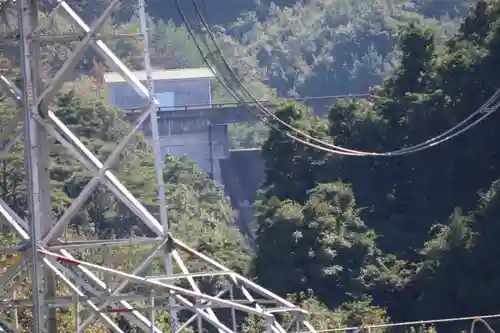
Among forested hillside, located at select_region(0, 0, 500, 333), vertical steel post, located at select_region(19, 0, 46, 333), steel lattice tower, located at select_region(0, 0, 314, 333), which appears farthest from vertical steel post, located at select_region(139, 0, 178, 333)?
forested hillside, located at select_region(0, 0, 500, 333)

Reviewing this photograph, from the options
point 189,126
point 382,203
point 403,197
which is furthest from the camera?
point 189,126

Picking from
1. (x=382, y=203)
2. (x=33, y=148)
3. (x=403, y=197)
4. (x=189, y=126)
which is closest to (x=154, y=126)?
(x=33, y=148)

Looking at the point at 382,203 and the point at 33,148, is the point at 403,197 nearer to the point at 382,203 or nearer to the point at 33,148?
the point at 382,203

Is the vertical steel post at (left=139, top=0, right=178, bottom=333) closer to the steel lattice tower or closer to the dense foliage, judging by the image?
the steel lattice tower

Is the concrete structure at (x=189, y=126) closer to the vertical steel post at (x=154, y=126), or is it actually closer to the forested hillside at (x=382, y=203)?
the forested hillside at (x=382, y=203)

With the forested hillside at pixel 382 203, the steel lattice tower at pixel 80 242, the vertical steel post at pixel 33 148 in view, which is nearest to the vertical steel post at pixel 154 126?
the steel lattice tower at pixel 80 242

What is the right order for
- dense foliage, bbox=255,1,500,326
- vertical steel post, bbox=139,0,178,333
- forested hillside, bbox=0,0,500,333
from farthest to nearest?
dense foliage, bbox=255,1,500,326
forested hillside, bbox=0,0,500,333
vertical steel post, bbox=139,0,178,333

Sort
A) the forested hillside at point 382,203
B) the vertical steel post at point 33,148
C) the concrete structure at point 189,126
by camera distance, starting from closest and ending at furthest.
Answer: the vertical steel post at point 33,148, the forested hillside at point 382,203, the concrete structure at point 189,126

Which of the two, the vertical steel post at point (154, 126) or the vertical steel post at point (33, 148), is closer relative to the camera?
the vertical steel post at point (154, 126)
